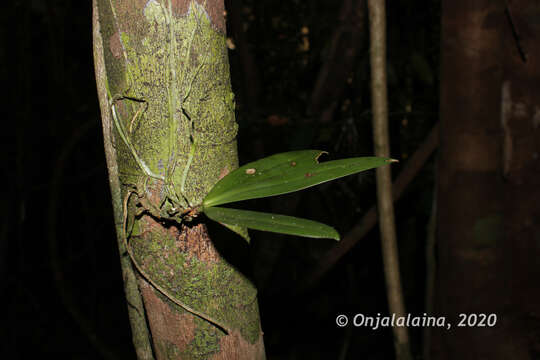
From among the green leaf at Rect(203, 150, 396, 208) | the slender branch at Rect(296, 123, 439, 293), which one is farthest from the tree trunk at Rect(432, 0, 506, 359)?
the green leaf at Rect(203, 150, 396, 208)

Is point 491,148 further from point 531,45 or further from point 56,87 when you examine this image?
point 56,87

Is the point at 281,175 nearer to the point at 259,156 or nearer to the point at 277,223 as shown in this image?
the point at 277,223

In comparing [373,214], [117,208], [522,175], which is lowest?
[373,214]

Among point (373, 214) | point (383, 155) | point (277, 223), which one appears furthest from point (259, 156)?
point (277, 223)

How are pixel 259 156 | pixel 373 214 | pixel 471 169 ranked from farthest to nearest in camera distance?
pixel 259 156 < pixel 373 214 < pixel 471 169

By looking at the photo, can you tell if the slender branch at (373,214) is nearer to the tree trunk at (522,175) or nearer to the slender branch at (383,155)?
the tree trunk at (522,175)

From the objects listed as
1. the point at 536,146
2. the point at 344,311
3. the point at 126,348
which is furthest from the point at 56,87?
the point at 536,146
